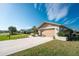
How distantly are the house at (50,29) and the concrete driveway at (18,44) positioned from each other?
7cm

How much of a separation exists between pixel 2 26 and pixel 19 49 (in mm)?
360

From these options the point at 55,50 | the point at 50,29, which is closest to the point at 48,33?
the point at 50,29

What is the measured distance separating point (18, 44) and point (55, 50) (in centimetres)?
48

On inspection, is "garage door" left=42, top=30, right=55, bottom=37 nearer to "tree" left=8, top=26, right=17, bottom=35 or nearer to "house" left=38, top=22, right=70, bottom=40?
"house" left=38, top=22, right=70, bottom=40

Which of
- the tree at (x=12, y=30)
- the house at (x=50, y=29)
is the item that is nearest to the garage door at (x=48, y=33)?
the house at (x=50, y=29)

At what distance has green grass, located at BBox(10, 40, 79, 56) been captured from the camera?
3.21m

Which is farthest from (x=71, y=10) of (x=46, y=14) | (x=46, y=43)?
(x=46, y=43)

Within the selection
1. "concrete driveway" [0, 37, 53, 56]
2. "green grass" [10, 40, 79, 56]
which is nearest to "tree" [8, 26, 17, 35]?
"concrete driveway" [0, 37, 53, 56]

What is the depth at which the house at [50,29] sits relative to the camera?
3.28 m

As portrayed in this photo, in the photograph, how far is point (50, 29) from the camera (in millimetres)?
3355

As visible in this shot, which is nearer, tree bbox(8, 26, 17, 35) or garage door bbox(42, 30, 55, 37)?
tree bbox(8, 26, 17, 35)

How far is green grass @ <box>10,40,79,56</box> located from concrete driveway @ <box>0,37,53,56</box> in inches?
2.2

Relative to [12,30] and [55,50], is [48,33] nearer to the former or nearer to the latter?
[55,50]

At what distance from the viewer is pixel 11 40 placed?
3281mm
